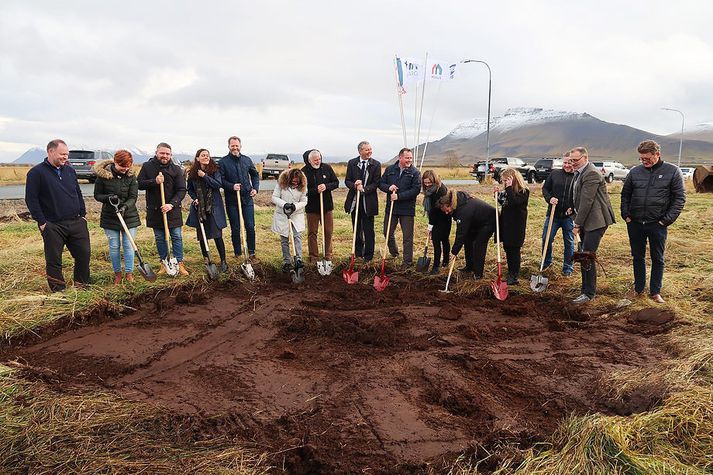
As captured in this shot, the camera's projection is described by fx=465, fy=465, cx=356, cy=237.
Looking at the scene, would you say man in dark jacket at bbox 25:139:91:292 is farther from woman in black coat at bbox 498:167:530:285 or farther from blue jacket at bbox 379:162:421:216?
woman in black coat at bbox 498:167:530:285

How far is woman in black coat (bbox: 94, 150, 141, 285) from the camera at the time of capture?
6133 mm

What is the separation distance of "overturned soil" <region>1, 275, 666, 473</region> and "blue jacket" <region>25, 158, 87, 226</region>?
145 cm

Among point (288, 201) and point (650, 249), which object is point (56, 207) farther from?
point (650, 249)

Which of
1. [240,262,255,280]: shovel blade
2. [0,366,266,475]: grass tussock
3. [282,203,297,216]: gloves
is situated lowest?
[0,366,266,475]: grass tussock

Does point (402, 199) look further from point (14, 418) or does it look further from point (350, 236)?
point (14, 418)

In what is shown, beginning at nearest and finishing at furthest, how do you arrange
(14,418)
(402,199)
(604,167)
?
(14,418) → (402,199) → (604,167)

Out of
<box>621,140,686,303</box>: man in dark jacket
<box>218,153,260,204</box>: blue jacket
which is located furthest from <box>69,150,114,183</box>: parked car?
<box>621,140,686,303</box>: man in dark jacket

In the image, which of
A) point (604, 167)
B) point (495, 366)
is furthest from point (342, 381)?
point (604, 167)

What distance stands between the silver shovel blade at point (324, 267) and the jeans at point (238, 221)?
1.27 m

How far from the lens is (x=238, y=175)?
7344 millimetres

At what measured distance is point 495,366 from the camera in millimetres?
4309

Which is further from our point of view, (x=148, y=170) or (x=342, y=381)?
(x=148, y=170)

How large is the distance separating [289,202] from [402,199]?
176 cm

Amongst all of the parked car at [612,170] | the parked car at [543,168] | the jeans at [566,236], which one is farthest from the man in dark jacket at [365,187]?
the parked car at [612,170]
